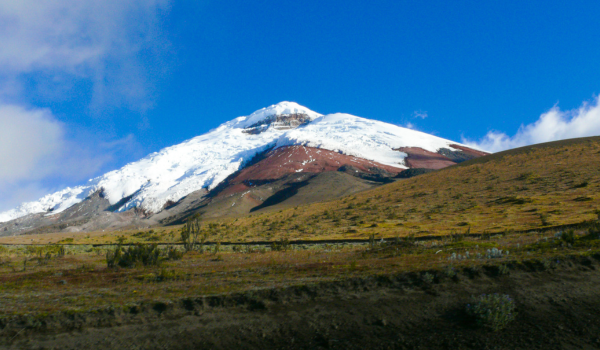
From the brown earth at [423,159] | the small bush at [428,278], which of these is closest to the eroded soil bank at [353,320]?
the small bush at [428,278]

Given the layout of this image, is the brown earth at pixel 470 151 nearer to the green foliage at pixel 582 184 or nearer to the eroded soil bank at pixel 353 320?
the green foliage at pixel 582 184

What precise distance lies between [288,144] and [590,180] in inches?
5190

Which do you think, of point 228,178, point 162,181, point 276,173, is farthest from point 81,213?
point 276,173

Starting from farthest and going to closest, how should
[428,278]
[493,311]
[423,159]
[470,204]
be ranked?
1. [423,159]
2. [470,204]
3. [428,278]
4. [493,311]

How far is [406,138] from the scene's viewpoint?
171875 mm

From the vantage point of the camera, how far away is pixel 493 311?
288 inches

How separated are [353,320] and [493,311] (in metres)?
2.93

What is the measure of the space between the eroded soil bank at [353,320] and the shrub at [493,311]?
15 centimetres

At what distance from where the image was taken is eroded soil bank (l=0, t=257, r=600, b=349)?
22.6 feet

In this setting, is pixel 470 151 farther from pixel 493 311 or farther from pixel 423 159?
pixel 493 311

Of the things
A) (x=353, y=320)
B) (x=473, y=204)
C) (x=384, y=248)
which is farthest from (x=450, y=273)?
(x=473, y=204)

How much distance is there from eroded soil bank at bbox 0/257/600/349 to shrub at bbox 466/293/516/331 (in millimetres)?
151

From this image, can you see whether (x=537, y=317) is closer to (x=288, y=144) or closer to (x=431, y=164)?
(x=431, y=164)

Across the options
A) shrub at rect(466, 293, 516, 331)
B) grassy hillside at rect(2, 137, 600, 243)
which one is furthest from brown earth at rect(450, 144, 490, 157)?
shrub at rect(466, 293, 516, 331)
